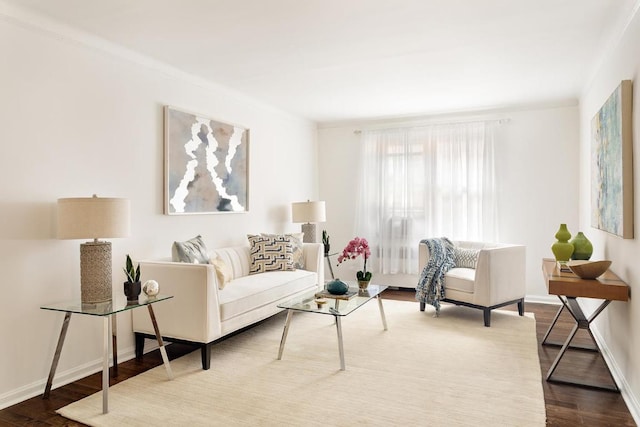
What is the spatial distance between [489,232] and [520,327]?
1.67 m

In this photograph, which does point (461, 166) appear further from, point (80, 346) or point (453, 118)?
point (80, 346)

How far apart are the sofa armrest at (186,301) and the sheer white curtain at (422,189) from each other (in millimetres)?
3427

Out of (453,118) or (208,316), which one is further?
(453,118)

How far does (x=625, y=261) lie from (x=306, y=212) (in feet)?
11.6

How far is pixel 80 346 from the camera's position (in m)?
3.14

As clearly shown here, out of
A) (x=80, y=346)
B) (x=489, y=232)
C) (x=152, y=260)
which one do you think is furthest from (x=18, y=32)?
(x=489, y=232)

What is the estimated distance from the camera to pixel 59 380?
2.97 meters

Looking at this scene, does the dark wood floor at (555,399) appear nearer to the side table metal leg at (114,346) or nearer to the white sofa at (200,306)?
the side table metal leg at (114,346)

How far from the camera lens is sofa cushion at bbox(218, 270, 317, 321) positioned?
3.46 metres

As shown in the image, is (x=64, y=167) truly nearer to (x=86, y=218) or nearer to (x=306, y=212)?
(x=86, y=218)

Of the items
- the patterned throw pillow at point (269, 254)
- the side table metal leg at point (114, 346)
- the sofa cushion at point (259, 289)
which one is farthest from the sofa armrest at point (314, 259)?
the side table metal leg at point (114, 346)

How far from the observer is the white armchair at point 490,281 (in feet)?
14.2

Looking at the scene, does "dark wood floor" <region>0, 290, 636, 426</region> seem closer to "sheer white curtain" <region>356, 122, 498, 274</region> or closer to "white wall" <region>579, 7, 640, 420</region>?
"white wall" <region>579, 7, 640, 420</region>

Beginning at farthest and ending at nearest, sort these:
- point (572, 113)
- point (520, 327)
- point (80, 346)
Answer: point (572, 113) → point (520, 327) → point (80, 346)
